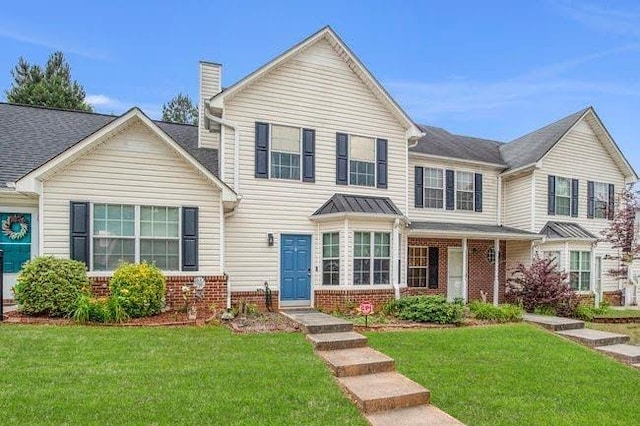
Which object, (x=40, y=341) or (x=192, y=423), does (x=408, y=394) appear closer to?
(x=192, y=423)

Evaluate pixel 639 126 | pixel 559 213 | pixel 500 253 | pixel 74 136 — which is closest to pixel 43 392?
pixel 74 136

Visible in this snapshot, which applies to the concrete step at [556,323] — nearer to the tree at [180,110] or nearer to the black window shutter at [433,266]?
the black window shutter at [433,266]

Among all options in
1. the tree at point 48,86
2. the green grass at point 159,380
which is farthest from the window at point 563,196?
the tree at point 48,86

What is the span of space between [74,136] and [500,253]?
52.0ft

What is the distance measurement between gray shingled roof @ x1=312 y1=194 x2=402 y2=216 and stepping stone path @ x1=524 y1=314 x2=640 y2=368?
4.88 meters

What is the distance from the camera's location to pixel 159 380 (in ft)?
18.2

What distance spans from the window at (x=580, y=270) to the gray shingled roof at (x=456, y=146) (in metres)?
4.68

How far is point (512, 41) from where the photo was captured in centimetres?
1906

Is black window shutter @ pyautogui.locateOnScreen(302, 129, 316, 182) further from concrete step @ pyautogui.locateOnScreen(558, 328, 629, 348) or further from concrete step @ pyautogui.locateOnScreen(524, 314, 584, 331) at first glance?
concrete step @ pyautogui.locateOnScreen(558, 328, 629, 348)

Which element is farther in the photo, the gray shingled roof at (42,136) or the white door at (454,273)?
the white door at (454,273)

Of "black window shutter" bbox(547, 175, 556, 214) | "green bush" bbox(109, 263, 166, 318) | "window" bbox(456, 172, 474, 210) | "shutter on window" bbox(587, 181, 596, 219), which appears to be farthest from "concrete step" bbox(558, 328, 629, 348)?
"green bush" bbox(109, 263, 166, 318)

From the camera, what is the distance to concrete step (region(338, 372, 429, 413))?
5289 mm

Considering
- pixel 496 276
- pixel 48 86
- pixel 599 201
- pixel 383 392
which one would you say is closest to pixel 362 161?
pixel 496 276

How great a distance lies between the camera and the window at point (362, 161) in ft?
44.2
